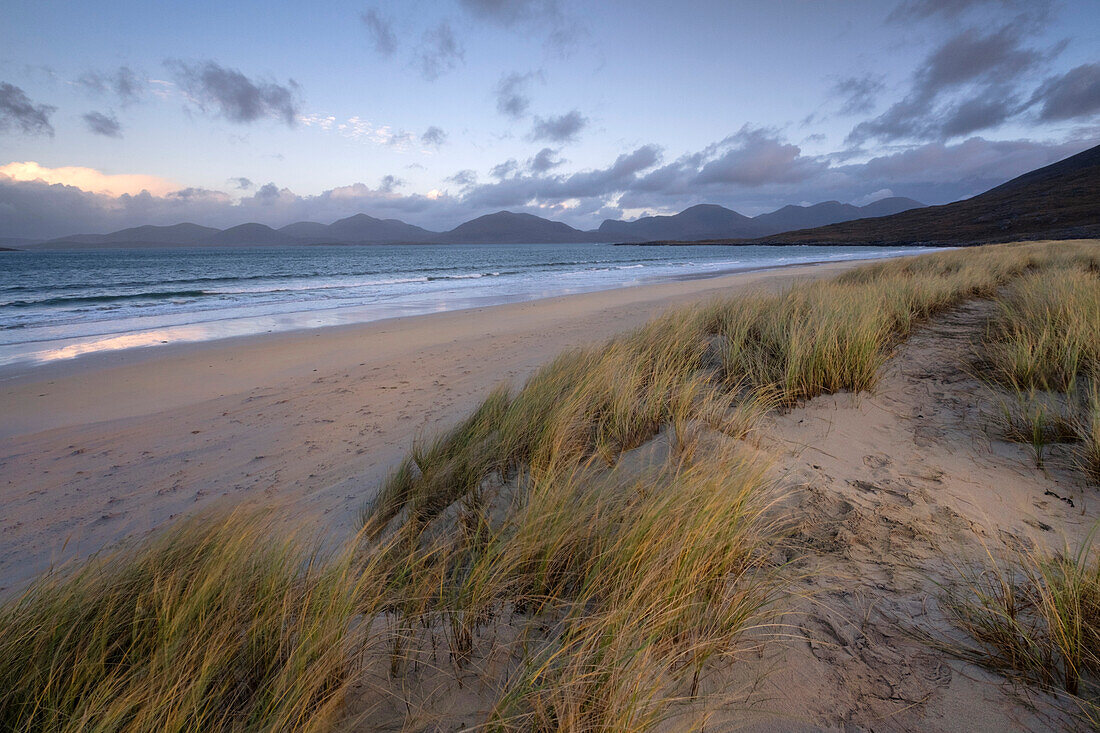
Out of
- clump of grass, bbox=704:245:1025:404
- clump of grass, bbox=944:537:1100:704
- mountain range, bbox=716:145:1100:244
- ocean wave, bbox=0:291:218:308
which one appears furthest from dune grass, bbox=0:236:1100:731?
mountain range, bbox=716:145:1100:244

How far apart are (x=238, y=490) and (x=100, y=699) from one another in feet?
8.44

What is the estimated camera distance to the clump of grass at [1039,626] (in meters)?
1.32

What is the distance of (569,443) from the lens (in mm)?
3197

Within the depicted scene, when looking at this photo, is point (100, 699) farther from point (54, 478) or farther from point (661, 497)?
point (54, 478)

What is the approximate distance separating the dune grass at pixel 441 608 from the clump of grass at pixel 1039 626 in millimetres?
634

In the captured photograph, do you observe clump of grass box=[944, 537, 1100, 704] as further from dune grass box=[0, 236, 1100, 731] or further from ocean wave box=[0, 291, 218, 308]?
ocean wave box=[0, 291, 218, 308]

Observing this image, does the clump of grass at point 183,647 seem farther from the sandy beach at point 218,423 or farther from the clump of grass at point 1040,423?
the clump of grass at point 1040,423

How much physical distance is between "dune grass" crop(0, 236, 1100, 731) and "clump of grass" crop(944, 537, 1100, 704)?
0.63 meters

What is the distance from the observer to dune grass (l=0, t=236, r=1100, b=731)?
4.35ft

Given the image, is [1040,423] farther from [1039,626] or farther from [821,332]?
[1039,626]

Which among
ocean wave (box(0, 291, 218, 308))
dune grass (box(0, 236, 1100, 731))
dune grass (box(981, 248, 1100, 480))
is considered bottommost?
ocean wave (box(0, 291, 218, 308))

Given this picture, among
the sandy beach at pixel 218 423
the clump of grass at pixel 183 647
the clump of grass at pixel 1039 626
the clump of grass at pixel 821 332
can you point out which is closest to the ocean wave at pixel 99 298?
the sandy beach at pixel 218 423

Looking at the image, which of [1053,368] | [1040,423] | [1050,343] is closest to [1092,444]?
[1040,423]

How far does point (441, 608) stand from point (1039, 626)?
2044 millimetres
